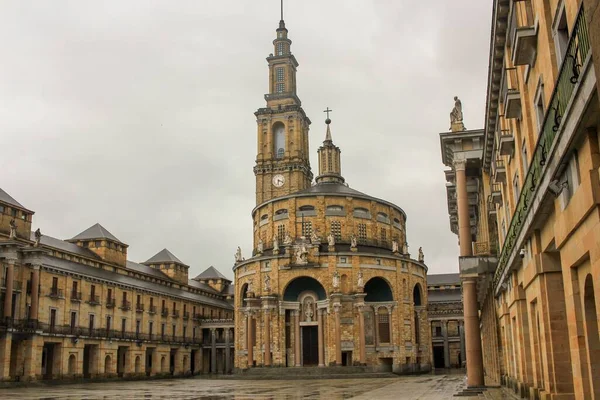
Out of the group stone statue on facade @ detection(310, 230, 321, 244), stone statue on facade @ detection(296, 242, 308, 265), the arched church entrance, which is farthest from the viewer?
stone statue on facade @ detection(310, 230, 321, 244)

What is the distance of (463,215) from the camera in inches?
1126

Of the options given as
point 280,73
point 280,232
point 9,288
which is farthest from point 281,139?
point 9,288

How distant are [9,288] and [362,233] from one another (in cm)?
3582

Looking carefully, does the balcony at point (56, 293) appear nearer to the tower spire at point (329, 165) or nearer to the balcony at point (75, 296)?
the balcony at point (75, 296)

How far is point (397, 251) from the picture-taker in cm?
7100

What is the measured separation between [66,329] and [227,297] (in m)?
46.8

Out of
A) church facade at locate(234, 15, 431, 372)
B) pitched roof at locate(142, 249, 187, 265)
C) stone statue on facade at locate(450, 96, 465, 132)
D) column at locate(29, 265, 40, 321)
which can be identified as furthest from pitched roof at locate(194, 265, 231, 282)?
stone statue on facade at locate(450, 96, 465, 132)

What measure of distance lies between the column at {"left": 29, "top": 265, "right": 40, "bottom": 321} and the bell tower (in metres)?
45.3

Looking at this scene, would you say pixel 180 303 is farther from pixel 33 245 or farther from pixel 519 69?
pixel 519 69

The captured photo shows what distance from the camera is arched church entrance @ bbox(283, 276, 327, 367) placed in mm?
65562

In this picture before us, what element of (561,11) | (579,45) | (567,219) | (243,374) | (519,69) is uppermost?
(519,69)

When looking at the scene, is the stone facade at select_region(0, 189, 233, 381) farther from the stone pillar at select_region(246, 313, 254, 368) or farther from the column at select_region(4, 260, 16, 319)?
the stone pillar at select_region(246, 313, 254, 368)

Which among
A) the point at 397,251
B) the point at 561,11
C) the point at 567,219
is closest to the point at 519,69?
the point at 561,11

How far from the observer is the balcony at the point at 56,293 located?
5894 cm
